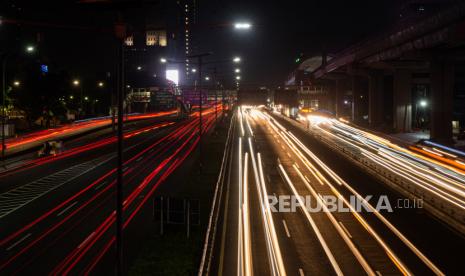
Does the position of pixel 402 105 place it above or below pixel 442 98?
below

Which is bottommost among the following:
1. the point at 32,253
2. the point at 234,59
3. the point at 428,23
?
the point at 32,253

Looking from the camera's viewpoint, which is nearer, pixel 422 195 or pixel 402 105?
pixel 422 195

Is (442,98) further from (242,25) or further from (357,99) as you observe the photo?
(242,25)

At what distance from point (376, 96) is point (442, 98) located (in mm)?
27873

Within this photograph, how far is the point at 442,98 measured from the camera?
58.2 metres

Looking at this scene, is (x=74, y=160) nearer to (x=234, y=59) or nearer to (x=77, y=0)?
(x=234, y=59)

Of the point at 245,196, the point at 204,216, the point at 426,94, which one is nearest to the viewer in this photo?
the point at 204,216

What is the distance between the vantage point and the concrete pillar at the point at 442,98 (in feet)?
190

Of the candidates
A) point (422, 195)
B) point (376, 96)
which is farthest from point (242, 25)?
point (376, 96)

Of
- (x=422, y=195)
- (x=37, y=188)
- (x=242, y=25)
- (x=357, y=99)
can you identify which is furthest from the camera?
(x=357, y=99)

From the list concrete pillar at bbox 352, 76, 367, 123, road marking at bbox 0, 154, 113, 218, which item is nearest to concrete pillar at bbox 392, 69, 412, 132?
concrete pillar at bbox 352, 76, 367, 123

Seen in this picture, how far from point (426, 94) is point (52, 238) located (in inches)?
3609

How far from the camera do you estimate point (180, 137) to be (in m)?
76.6

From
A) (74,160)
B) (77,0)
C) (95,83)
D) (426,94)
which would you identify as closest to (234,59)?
(74,160)
